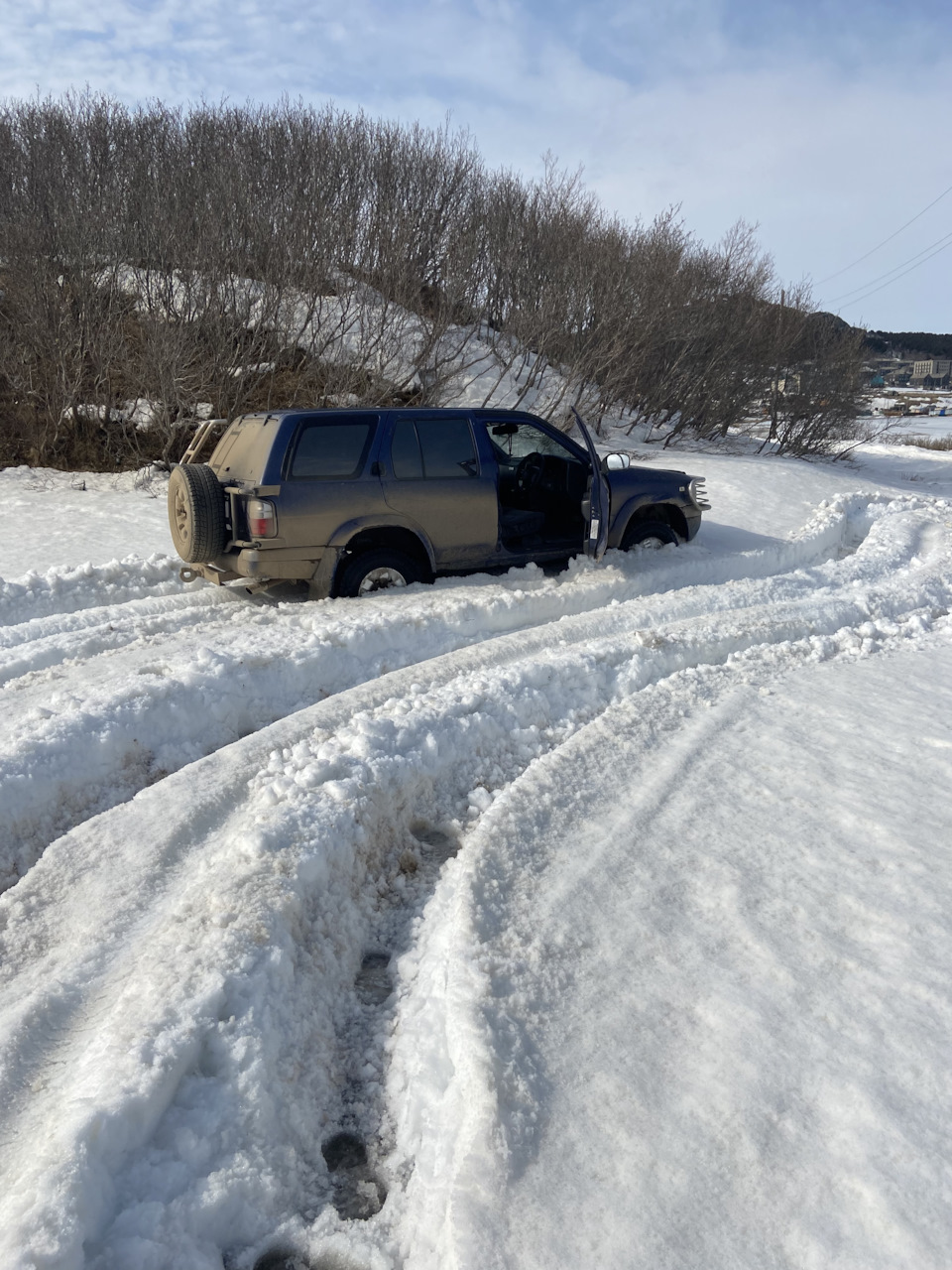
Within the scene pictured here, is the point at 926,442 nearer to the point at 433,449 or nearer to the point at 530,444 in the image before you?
the point at 530,444

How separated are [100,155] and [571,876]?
2042 cm

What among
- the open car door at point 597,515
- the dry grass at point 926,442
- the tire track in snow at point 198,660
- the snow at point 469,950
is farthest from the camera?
the dry grass at point 926,442

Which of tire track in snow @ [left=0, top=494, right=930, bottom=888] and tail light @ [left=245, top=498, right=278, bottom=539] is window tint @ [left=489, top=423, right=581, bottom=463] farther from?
tail light @ [left=245, top=498, right=278, bottom=539]

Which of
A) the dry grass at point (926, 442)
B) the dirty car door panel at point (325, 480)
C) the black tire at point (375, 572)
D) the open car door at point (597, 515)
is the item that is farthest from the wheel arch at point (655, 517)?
the dry grass at point (926, 442)

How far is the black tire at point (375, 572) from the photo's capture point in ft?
24.4

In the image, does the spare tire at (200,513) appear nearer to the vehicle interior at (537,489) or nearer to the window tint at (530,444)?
the vehicle interior at (537,489)

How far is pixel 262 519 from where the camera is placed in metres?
6.93

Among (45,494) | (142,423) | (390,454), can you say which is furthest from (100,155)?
(390,454)

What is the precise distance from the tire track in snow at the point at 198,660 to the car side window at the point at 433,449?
1.05 m

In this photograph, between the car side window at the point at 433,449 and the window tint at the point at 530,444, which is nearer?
the car side window at the point at 433,449

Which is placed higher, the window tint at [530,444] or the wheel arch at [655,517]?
the window tint at [530,444]

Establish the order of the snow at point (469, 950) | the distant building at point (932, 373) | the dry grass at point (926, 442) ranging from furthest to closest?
1. the distant building at point (932, 373)
2. the dry grass at point (926, 442)
3. the snow at point (469, 950)

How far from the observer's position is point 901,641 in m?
6.82

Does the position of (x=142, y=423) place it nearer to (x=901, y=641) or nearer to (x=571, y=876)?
(x=901, y=641)
